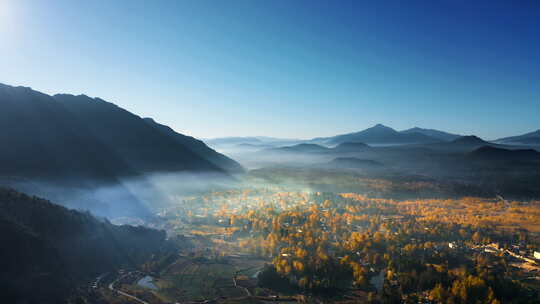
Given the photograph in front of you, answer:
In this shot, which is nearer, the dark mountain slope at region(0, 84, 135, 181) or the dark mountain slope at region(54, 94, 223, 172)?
the dark mountain slope at region(0, 84, 135, 181)

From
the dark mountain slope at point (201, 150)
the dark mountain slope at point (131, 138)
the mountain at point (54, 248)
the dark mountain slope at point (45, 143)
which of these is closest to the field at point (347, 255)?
the mountain at point (54, 248)

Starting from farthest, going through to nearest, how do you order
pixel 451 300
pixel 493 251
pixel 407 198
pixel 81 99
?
pixel 81 99, pixel 407 198, pixel 493 251, pixel 451 300

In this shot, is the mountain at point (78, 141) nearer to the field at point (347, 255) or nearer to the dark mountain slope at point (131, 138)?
the dark mountain slope at point (131, 138)

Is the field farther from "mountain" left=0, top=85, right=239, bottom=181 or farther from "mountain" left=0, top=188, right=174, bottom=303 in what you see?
"mountain" left=0, top=85, right=239, bottom=181

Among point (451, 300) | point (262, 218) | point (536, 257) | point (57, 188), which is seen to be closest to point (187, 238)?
point (262, 218)

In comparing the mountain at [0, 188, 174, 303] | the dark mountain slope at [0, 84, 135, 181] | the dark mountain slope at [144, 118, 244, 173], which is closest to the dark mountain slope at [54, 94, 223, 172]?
the dark mountain slope at [0, 84, 135, 181]

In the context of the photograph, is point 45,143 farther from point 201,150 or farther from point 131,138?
point 201,150

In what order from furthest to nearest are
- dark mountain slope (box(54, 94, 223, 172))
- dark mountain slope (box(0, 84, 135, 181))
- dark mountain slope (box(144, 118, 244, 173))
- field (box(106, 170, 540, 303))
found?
dark mountain slope (box(144, 118, 244, 173)) → dark mountain slope (box(54, 94, 223, 172)) → dark mountain slope (box(0, 84, 135, 181)) → field (box(106, 170, 540, 303))

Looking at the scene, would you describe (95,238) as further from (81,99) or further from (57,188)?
(81,99)
